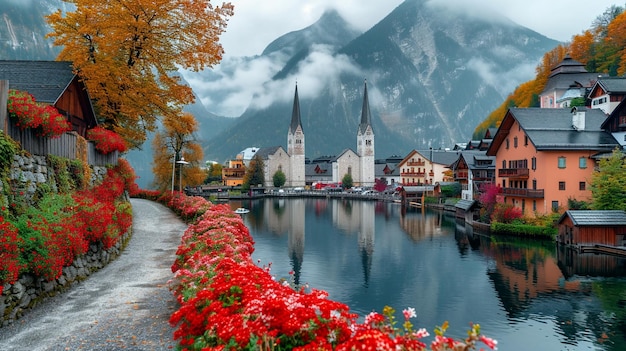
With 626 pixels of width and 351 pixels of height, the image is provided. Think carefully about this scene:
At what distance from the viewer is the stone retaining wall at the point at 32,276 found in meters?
9.64

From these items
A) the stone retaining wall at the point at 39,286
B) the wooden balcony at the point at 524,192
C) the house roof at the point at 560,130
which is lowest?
the stone retaining wall at the point at 39,286

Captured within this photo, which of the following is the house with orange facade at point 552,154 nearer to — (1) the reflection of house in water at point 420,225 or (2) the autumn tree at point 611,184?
(2) the autumn tree at point 611,184

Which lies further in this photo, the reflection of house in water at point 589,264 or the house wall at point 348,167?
the house wall at point 348,167

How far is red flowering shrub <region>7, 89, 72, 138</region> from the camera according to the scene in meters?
12.7

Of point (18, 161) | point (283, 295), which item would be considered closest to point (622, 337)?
point (283, 295)

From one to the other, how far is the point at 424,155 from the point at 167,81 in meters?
84.7

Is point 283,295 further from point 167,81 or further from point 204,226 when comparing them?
point 167,81

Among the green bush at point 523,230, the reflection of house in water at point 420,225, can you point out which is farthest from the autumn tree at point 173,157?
the green bush at point 523,230

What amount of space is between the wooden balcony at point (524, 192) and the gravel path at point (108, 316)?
36.3 m

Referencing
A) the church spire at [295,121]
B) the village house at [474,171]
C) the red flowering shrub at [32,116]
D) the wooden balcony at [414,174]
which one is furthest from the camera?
the church spire at [295,121]

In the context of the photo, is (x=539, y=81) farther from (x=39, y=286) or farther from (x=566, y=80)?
(x=39, y=286)

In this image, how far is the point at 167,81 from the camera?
25.0 metres

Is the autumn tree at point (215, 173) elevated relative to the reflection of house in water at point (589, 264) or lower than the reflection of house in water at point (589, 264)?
elevated

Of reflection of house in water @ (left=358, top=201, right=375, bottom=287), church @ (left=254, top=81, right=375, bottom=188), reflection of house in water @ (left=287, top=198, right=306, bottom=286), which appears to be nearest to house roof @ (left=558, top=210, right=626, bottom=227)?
reflection of house in water @ (left=358, top=201, right=375, bottom=287)
